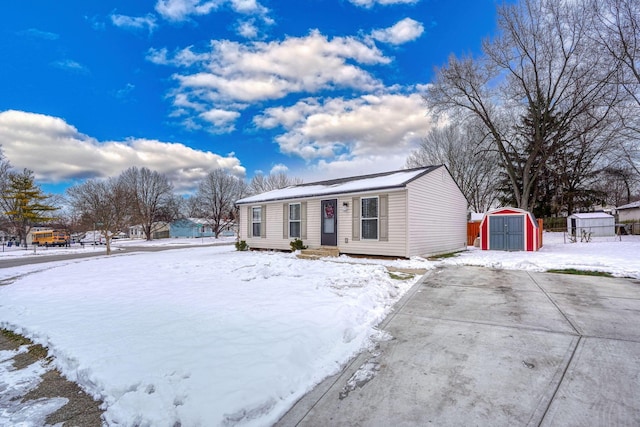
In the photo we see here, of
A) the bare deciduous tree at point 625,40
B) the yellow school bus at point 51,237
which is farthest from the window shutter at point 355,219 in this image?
the yellow school bus at point 51,237

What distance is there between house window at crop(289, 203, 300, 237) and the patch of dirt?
10210 millimetres

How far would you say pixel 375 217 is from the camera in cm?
1088

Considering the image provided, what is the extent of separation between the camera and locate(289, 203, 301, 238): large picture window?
43.9ft

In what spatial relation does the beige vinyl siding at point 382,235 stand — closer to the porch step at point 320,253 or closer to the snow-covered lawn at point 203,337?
the porch step at point 320,253

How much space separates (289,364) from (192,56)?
12.6m

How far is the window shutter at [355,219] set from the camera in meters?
11.3

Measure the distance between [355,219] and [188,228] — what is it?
45.4 m

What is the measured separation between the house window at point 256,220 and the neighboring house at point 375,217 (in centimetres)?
5

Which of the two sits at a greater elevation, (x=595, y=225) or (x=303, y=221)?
(x=303, y=221)

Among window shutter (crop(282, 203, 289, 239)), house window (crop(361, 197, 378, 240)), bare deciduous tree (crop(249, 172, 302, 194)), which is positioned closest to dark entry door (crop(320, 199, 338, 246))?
house window (crop(361, 197, 378, 240))

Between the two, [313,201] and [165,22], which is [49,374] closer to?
[313,201]

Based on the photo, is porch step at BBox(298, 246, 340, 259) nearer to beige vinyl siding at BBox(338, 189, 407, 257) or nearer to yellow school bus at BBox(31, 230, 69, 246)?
beige vinyl siding at BBox(338, 189, 407, 257)

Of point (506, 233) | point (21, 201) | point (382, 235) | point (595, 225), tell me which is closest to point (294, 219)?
point (382, 235)

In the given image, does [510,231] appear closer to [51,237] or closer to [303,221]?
[303,221]
